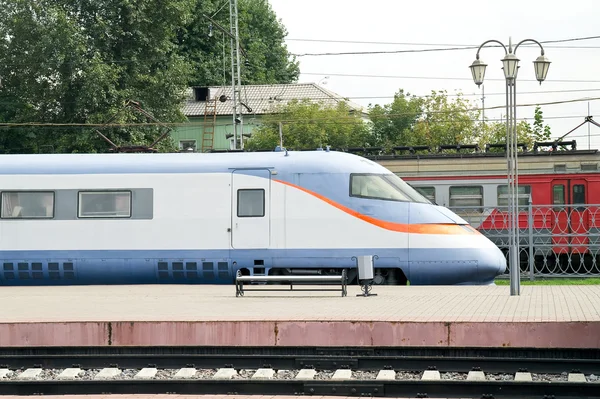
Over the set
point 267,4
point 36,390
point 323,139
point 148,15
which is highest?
point 267,4

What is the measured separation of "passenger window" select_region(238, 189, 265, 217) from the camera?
2202cm

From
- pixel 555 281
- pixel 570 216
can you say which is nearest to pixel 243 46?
pixel 570 216

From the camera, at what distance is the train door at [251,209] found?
2194 cm

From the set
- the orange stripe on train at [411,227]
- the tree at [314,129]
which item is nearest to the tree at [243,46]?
the tree at [314,129]

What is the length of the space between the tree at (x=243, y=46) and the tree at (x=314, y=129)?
19.8 feet

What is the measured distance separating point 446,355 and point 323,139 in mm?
45247

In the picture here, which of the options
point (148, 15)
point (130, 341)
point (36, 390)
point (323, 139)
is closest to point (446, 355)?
point (130, 341)

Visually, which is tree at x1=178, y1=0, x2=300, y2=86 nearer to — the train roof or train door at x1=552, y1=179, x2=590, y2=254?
train door at x1=552, y1=179, x2=590, y2=254

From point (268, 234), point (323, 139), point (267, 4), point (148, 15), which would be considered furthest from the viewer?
point (267, 4)

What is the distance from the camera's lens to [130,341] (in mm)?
13367

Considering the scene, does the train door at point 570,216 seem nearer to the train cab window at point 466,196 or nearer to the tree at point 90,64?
the train cab window at point 466,196

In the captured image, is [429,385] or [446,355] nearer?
[429,385]

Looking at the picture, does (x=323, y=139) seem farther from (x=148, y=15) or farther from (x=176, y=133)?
(x=176, y=133)

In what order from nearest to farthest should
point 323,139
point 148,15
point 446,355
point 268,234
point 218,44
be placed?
point 446,355, point 268,234, point 148,15, point 323,139, point 218,44
